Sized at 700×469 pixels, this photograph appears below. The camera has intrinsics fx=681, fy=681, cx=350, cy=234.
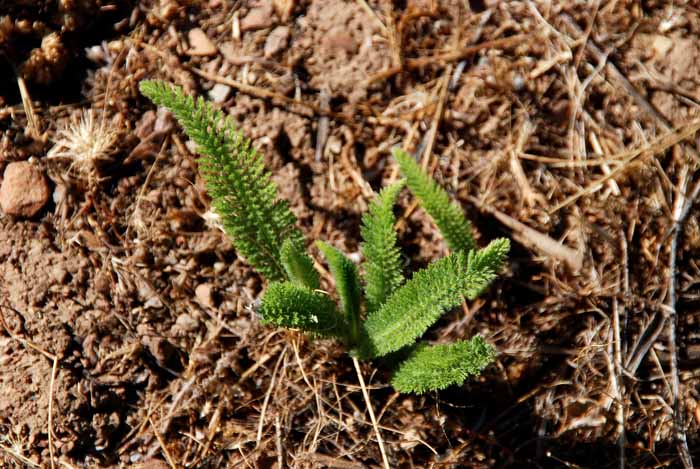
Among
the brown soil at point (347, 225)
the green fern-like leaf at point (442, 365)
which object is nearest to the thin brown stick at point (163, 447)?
the brown soil at point (347, 225)

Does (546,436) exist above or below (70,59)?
below

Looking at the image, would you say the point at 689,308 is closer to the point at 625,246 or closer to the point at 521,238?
the point at 625,246

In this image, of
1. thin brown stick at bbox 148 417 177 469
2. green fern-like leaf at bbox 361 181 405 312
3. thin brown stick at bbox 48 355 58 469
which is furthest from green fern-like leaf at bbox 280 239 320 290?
thin brown stick at bbox 48 355 58 469

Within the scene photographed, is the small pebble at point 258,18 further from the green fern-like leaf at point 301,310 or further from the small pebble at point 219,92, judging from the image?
the green fern-like leaf at point 301,310

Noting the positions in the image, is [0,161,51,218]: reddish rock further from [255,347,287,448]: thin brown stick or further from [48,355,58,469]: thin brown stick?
[255,347,287,448]: thin brown stick

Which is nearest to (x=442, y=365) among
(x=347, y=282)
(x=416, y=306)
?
(x=416, y=306)

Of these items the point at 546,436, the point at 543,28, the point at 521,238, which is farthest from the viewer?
the point at 543,28

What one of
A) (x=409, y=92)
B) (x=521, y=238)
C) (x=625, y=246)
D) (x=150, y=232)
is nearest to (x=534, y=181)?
(x=521, y=238)
